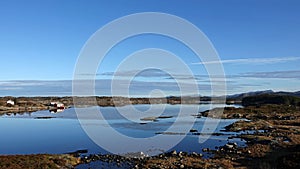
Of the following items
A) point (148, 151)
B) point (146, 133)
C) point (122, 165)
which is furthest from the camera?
point (146, 133)

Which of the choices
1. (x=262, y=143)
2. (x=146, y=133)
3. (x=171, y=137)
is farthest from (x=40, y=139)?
(x=262, y=143)

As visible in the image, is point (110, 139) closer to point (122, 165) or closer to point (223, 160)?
point (122, 165)

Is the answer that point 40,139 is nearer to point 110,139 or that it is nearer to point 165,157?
point 110,139

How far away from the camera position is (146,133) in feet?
167

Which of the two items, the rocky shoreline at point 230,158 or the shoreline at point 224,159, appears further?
the shoreline at point 224,159

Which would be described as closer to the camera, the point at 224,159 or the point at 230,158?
the point at 224,159

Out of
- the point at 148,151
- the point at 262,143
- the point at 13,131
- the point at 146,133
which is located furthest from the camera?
the point at 13,131

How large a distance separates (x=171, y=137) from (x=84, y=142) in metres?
12.1

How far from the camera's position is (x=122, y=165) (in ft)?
96.2

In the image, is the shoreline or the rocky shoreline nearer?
the rocky shoreline

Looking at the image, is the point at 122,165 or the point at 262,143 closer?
the point at 122,165

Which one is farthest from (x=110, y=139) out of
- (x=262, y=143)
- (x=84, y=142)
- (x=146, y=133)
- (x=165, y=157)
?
(x=262, y=143)

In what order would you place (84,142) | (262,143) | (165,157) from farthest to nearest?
(84,142), (262,143), (165,157)

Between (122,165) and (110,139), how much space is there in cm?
1636
